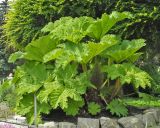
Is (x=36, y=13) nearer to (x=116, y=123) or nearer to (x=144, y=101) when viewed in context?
(x=144, y=101)

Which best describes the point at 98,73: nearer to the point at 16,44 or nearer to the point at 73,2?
the point at 73,2

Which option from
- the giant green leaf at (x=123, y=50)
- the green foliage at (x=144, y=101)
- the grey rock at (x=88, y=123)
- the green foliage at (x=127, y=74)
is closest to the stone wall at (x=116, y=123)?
the grey rock at (x=88, y=123)

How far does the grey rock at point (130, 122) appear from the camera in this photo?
649 cm

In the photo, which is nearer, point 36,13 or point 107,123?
point 107,123

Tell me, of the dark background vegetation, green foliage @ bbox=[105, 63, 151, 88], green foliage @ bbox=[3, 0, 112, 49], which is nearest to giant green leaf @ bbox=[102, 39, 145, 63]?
green foliage @ bbox=[105, 63, 151, 88]

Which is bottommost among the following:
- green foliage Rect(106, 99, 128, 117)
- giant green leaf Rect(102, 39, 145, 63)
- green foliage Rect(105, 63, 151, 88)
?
green foliage Rect(106, 99, 128, 117)

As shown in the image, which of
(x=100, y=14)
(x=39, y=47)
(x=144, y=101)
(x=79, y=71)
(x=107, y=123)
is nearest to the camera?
(x=107, y=123)

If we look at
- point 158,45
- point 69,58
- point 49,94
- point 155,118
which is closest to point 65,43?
point 69,58

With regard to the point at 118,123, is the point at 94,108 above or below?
above

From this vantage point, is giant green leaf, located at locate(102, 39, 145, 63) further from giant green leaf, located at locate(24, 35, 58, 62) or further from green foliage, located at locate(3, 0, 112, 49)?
green foliage, located at locate(3, 0, 112, 49)

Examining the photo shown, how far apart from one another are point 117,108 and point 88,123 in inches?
23.9

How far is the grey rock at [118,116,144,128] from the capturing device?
21.3ft

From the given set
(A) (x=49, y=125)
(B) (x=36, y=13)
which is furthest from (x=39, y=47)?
(B) (x=36, y=13)

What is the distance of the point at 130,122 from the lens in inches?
256
